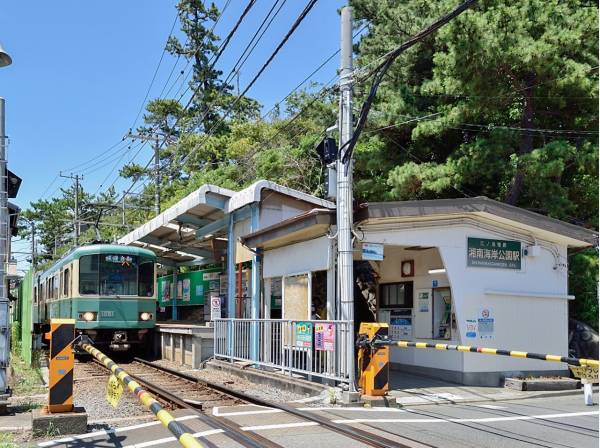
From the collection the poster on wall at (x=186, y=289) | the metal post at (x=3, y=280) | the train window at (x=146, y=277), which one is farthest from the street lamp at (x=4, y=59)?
the poster on wall at (x=186, y=289)

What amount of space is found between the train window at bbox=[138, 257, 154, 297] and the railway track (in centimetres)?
233

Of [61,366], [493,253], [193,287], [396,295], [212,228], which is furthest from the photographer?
[193,287]

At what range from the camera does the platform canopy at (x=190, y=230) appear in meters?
15.7

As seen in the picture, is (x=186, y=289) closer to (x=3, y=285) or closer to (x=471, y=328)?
(x=471, y=328)

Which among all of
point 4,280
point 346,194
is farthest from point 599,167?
point 4,280

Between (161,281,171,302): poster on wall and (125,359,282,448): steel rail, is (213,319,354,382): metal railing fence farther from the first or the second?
(161,281,171,302): poster on wall

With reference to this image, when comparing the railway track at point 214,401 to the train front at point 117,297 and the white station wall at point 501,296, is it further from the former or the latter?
the white station wall at point 501,296

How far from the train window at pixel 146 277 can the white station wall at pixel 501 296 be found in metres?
8.71

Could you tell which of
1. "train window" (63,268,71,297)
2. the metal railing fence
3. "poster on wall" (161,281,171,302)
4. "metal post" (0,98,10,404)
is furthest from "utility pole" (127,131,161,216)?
"metal post" (0,98,10,404)

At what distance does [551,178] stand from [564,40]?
3.81m

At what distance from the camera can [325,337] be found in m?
10.9

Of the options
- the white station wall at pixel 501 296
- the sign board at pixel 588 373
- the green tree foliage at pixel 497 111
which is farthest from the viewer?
the green tree foliage at pixel 497 111

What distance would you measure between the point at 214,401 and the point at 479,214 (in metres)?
5.94

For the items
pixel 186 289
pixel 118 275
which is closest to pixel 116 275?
pixel 118 275
